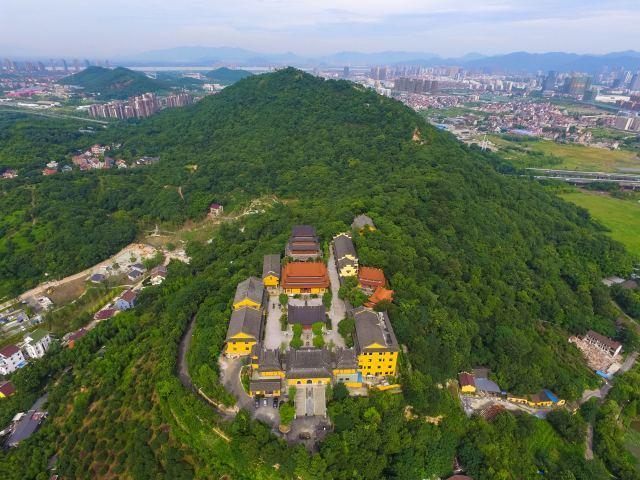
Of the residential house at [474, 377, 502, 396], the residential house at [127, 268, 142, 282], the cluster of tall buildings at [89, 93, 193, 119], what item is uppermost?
the cluster of tall buildings at [89, 93, 193, 119]

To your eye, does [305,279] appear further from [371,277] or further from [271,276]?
[371,277]

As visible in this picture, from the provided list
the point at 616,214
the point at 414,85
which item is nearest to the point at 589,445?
the point at 616,214

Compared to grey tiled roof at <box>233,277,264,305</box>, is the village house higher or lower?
lower

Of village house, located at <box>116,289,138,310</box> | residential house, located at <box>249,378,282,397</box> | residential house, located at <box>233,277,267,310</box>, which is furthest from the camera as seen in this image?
village house, located at <box>116,289,138,310</box>

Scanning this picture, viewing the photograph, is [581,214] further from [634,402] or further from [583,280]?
[634,402]

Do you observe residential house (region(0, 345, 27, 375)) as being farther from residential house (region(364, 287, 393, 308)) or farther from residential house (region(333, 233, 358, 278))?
residential house (region(364, 287, 393, 308))

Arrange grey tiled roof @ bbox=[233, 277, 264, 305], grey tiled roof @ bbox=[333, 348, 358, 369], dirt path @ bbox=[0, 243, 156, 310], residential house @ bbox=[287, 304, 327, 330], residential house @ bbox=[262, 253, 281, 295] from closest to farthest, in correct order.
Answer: grey tiled roof @ bbox=[333, 348, 358, 369] → residential house @ bbox=[287, 304, 327, 330] → grey tiled roof @ bbox=[233, 277, 264, 305] → residential house @ bbox=[262, 253, 281, 295] → dirt path @ bbox=[0, 243, 156, 310]

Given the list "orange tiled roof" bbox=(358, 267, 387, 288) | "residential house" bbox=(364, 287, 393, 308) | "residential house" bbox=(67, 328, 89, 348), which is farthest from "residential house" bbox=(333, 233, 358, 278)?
"residential house" bbox=(67, 328, 89, 348)
